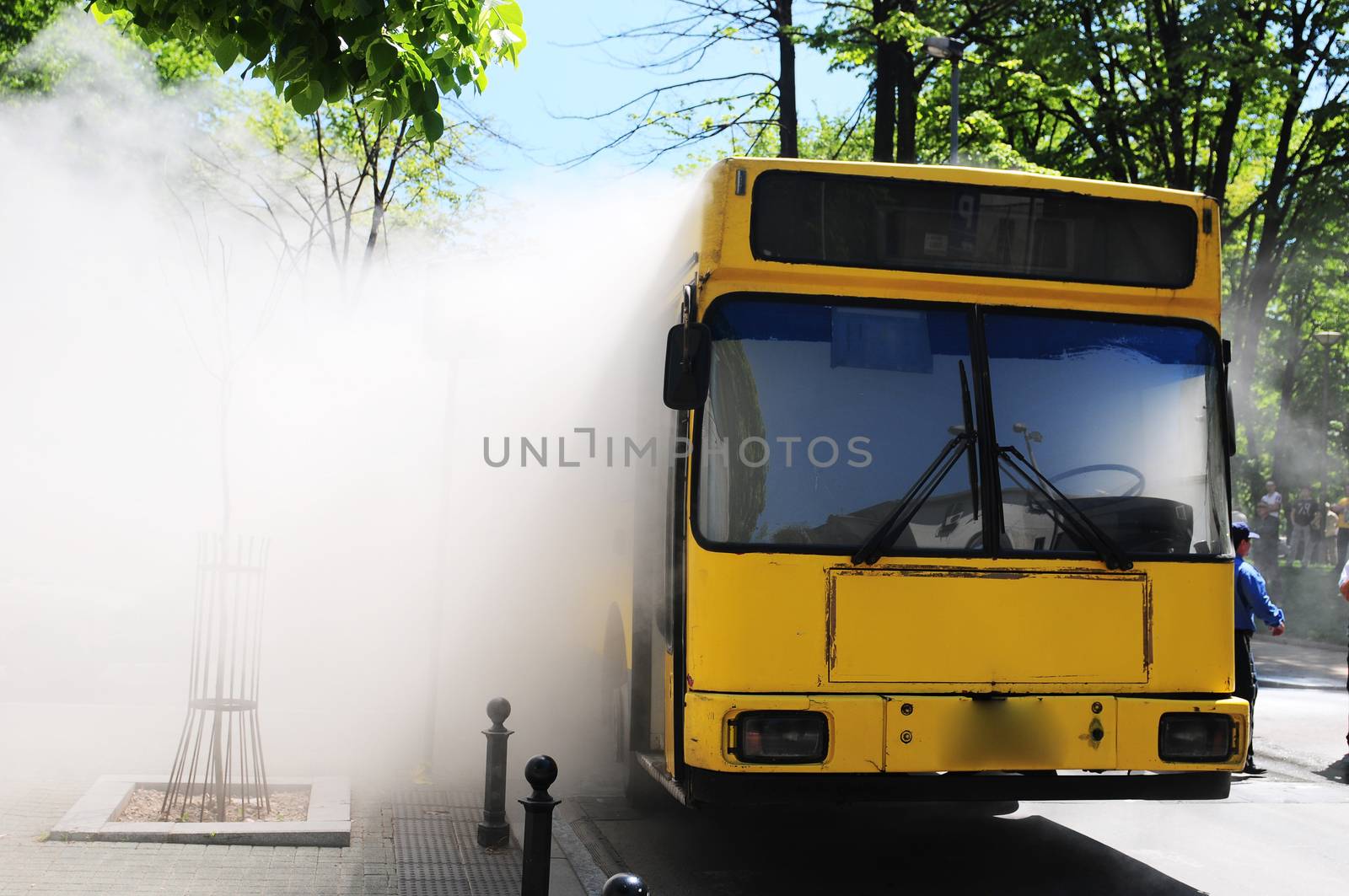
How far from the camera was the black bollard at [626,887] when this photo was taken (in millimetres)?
4121

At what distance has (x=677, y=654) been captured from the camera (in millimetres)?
5973

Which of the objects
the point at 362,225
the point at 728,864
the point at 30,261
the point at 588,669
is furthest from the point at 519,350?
the point at 30,261

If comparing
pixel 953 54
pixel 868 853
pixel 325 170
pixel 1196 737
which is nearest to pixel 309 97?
pixel 1196 737

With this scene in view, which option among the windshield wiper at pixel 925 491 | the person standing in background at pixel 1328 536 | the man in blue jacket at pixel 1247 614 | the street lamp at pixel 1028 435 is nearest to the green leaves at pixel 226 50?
the windshield wiper at pixel 925 491

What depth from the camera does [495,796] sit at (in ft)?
23.4

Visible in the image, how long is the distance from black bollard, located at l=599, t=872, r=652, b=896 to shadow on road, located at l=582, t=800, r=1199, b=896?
2.34 meters

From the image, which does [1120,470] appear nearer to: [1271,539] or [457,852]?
[457,852]

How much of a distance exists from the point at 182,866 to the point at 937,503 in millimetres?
3742

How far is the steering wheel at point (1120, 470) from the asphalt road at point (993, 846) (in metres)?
1.97

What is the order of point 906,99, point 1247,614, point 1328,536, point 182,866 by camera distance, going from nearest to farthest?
point 182,866 → point 1247,614 → point 906,99 → point 1328,536

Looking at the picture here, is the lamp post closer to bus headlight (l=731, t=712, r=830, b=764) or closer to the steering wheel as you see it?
the steering wheel

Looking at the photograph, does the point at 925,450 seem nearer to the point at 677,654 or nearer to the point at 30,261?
the point at 677,654

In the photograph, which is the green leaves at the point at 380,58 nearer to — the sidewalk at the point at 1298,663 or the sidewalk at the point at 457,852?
the sidewalk at the point at 457,852

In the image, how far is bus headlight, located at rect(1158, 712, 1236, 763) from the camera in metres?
5.84
